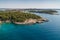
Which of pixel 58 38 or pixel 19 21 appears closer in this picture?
pixel 58 38

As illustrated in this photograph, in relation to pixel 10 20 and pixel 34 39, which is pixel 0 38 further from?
pixel 10 20

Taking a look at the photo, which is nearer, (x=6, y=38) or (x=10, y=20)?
(x=6, y=38)

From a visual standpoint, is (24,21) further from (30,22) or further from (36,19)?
(36,19)

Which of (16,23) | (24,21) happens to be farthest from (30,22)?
(16,23)

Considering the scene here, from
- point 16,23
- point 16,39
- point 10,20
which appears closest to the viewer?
point 16,39

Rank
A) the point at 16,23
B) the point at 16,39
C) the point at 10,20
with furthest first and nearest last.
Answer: the point at 10,20, the point at 16,23, the point at 16,39

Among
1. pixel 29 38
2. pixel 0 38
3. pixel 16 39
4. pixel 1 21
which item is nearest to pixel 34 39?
pixel 29 38

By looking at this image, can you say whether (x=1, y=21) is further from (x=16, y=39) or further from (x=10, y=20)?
(x=16, y=39)
